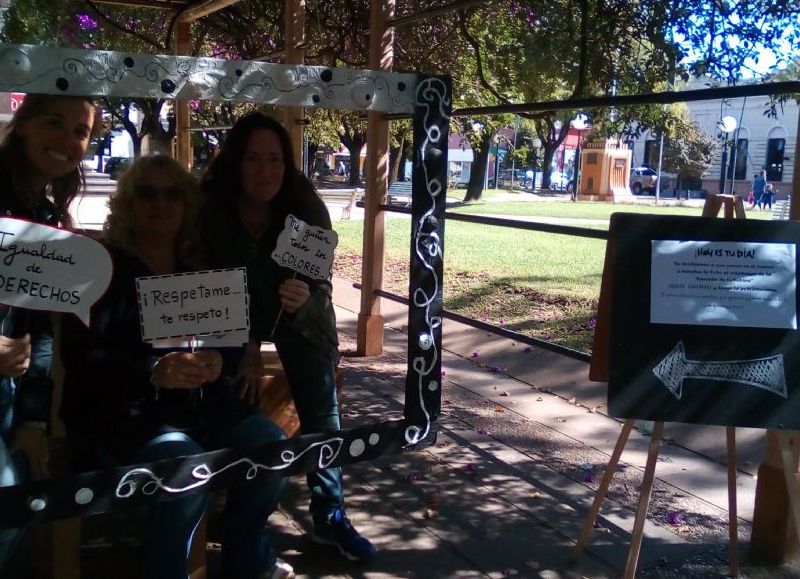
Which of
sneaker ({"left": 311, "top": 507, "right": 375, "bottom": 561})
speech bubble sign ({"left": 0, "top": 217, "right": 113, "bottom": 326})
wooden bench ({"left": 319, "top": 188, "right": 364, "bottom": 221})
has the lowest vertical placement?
sneaker ({"left": 311, "top": 507, "right": 375, "bottom": 561})

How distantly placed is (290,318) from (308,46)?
18.6 ft

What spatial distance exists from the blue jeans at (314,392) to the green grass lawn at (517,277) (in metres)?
3.87

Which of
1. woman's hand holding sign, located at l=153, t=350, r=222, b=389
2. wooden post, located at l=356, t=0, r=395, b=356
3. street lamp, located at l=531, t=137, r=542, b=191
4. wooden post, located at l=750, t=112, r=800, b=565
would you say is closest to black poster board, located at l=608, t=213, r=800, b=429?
wooden post, located at l=750, t=112, r=800, b=565

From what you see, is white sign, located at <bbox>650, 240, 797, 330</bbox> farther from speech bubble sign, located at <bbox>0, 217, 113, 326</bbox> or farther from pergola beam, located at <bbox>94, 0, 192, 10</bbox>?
pergola beam, located at <bbox>94, 0, 192, 10</bbox>

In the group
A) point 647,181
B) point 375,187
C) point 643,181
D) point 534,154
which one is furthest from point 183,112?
point 534,154

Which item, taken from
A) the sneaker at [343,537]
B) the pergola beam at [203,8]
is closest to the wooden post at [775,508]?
the sneaker at [343,537]

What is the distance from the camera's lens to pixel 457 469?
12.4 ft

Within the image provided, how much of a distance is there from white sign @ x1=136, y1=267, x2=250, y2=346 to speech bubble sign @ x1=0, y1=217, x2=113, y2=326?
0.18 m

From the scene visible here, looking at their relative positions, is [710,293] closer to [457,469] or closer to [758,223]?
[758,223]

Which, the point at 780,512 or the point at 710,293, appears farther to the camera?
the point at 780,512

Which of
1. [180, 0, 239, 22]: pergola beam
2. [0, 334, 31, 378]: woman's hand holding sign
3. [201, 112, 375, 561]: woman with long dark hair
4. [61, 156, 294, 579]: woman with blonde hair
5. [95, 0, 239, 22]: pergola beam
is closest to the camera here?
[0, 334, 31, 378]: woman's hand holding sign

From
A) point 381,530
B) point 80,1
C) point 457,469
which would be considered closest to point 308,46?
point 80,1

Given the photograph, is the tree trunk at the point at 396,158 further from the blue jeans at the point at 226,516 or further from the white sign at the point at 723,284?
the blue jeans at the point at 226,516

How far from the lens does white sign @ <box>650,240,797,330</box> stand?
2518 mm
